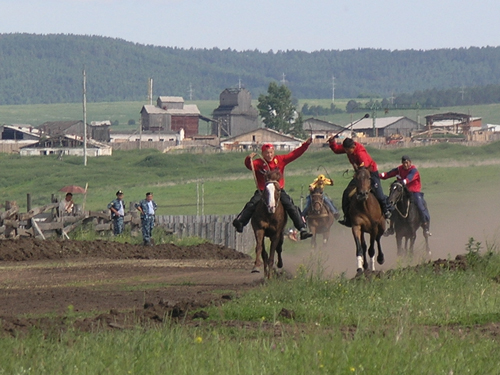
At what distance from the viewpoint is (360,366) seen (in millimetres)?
7848

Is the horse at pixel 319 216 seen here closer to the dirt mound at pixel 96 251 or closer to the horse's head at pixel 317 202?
the horse's head at pixel 317 202

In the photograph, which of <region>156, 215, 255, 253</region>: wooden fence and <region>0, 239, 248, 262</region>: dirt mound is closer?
<region>0, 239, 248, 262</region>: dirt mound

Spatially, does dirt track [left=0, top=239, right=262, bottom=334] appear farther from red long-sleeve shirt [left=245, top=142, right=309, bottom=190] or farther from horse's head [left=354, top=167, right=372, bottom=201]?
horse's head [left=354, top=167, right=372, bottom=201]

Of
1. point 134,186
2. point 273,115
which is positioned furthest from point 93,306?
point 273,115

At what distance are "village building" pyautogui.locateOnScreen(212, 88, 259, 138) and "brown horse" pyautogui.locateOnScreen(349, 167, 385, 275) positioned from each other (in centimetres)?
15296

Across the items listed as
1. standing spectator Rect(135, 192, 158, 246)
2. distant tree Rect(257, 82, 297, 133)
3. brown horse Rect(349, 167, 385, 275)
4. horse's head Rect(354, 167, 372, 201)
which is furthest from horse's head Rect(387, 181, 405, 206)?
distant tree Rect(257, 82, 297, 133)

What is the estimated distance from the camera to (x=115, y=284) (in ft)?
56.9

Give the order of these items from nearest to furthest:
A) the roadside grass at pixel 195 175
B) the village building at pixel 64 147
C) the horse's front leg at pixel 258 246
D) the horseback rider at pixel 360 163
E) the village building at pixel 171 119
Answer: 1. the horse's front leg at pixel 258 246
2. the horseback rider at pixel 360 163
3. the roadside grass at pixel 195 175
4. the village building at pixel 64 147
5. the village building at pixel 171 119

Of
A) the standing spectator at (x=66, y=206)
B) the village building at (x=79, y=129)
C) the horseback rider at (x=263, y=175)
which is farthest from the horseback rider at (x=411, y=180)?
the village building at (x=79, y=129)

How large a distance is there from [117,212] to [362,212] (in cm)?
1310

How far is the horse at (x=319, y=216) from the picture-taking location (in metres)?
27.6

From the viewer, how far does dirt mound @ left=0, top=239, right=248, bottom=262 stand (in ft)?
79.7

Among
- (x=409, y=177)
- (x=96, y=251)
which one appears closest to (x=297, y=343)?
(x=409, y=177)

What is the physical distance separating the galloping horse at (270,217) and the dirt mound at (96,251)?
843 cm
